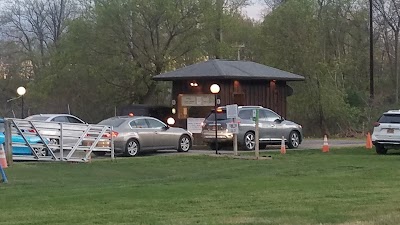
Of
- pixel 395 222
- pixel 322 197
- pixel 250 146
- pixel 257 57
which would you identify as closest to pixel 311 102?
pixel 257 57

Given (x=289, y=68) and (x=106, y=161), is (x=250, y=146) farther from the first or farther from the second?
(x=289, y=68)

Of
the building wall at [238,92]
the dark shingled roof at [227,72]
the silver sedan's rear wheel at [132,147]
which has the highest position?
the dark shingled roof at [227,72]

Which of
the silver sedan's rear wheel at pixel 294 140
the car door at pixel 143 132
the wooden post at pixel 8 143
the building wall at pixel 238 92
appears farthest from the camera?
the building wall at pixel 238 92

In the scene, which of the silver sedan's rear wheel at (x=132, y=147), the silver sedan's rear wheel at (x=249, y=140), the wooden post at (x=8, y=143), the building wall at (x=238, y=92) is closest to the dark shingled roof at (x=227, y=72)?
the building wall at (x=238, y=92)

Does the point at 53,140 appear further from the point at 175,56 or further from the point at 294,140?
the point at 175,56

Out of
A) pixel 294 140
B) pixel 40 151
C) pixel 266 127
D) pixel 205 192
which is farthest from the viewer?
pixel 294 140

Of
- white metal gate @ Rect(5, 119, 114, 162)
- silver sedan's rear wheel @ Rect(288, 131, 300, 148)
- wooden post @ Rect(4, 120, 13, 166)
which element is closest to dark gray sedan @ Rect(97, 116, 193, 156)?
white metal gate @ Rect(5, 119, 114, 162)

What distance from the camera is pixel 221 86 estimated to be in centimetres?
3350

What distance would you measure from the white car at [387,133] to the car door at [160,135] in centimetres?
737

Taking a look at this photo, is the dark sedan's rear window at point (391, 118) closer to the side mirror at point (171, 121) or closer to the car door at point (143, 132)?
the car door at point (143, 132)

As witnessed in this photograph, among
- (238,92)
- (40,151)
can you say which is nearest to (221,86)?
(238,92)

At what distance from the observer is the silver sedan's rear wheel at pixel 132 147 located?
25.1 meters

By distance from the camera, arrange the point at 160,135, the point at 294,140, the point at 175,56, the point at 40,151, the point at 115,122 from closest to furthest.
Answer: the point at 40,151, the point at 115,122, the point at 160,135, the point at 294,140, the point at 175,56

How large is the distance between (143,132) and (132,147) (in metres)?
0.75
